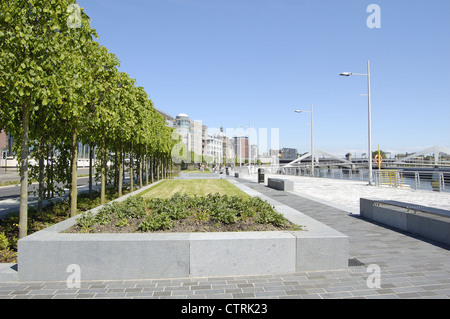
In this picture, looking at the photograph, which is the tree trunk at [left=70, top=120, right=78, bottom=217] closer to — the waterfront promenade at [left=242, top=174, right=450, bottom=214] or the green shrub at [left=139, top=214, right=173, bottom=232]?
the green shrub at [left=139, top=214, right=173, bottom=232]

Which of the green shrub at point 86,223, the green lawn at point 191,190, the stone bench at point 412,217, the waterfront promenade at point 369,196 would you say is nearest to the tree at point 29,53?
the green shrub at point 86,223

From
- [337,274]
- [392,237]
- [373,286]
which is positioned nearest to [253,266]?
[337,274]

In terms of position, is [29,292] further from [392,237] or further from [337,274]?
[392,237]

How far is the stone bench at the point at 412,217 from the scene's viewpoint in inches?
286

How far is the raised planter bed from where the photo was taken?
481 centimetres

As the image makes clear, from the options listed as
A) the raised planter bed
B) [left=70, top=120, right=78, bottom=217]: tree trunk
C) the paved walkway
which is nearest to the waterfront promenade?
the paved walkway

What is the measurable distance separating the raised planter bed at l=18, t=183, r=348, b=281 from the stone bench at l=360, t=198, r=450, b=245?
3.50 meters

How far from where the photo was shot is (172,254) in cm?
493

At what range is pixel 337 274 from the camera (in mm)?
5055

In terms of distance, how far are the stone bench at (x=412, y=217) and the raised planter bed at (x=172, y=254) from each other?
350cm

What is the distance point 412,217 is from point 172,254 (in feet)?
21.9

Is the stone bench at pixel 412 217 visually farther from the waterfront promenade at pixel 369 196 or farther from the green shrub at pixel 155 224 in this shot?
the green shrub at pixel 155 224

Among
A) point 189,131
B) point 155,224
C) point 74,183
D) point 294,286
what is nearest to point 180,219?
point 155,224

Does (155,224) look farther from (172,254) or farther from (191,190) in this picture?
(191,190)
